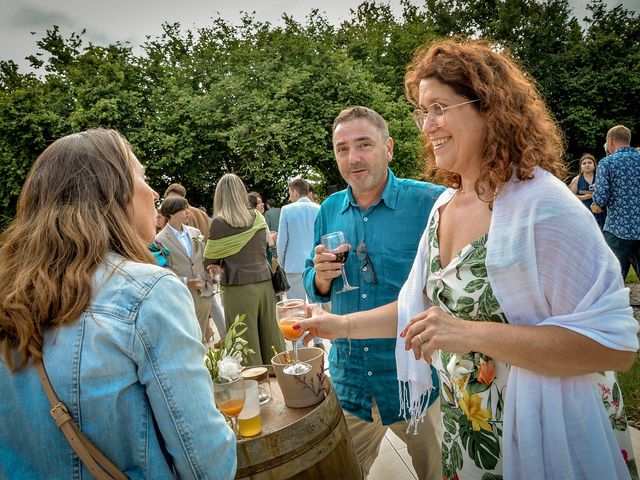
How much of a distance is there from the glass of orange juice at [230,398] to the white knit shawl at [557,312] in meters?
0.97

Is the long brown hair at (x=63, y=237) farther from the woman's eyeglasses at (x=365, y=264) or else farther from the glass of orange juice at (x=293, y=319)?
the woman's eyeglasses at (x=365, y=264)

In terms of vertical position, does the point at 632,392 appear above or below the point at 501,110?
below

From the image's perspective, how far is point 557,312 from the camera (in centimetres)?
127

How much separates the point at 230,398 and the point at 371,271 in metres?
1.03

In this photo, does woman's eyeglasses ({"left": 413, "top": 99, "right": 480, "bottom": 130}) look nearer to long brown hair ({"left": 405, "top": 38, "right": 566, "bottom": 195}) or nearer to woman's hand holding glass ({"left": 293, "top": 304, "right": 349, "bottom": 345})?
long brown hair ({"left": 405, "top": 38, "right": 566, "bottom": 195})

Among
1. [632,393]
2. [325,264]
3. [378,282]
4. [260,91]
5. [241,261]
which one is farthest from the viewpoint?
[260,91]

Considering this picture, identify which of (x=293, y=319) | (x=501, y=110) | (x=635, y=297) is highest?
(x=501, y=110)

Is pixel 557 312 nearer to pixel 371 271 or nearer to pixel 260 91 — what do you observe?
pixel 371 271

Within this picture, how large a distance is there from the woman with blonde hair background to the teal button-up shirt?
105 inches

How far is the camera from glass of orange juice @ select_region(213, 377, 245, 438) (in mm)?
1684

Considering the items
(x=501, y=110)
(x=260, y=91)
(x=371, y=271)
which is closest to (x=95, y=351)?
(x=501, y=110)

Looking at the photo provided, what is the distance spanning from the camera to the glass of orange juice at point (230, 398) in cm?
168

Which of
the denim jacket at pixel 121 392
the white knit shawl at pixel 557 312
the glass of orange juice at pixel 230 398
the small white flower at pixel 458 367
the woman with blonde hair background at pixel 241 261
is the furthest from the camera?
the woman with blonde hair background at pixel 241 261

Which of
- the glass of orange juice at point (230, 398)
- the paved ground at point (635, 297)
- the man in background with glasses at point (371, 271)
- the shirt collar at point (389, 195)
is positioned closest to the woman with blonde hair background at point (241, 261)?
the man in background with glasses at point (371, 271)
